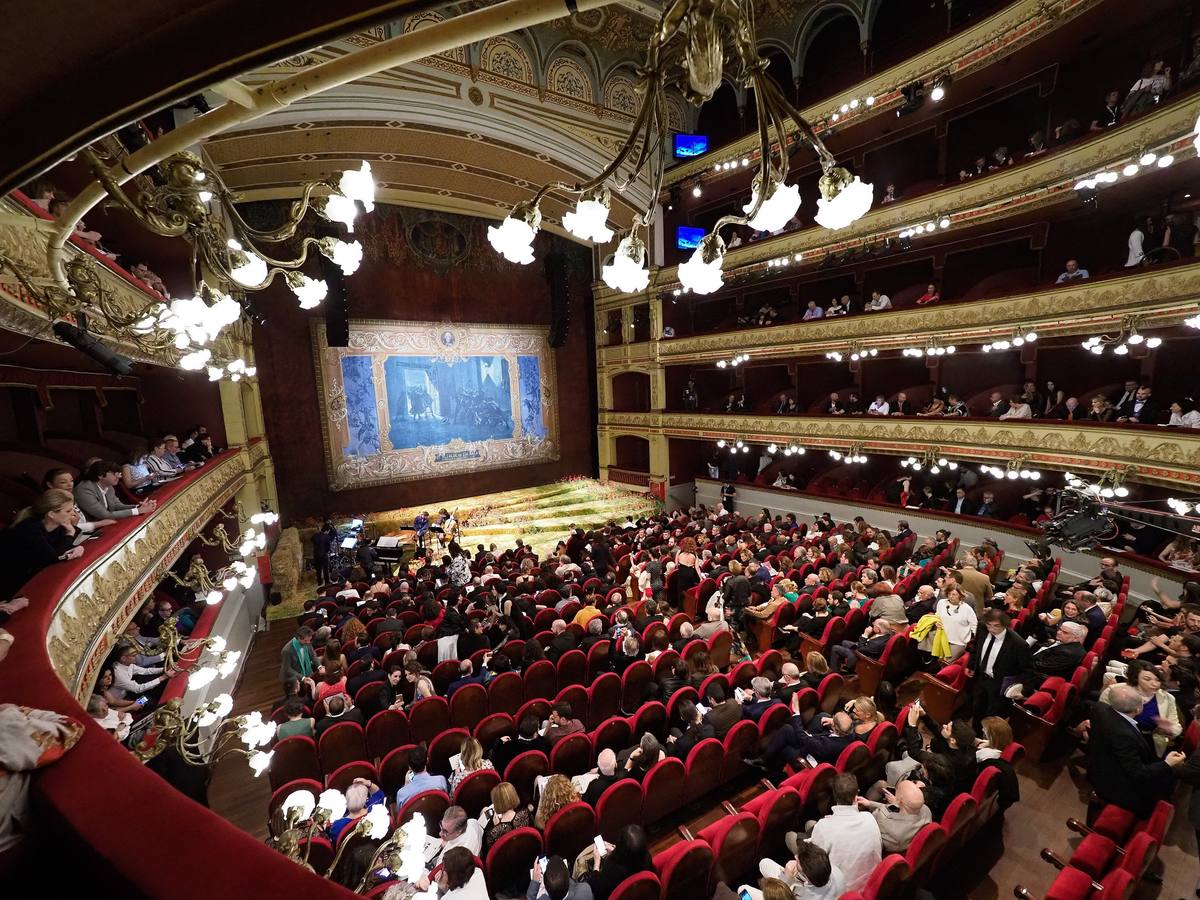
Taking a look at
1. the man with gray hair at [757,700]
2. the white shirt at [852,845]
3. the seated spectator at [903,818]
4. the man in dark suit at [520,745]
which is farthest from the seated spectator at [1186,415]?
the man in dark suit at [520,745]

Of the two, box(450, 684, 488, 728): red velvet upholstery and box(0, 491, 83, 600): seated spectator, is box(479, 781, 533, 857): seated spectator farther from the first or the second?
box(0, 491, 83, 600): seated spectator

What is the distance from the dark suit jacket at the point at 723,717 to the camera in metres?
4.70

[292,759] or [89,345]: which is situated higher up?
[89,345]

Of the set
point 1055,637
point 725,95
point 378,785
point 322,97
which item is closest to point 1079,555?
point 1055,637

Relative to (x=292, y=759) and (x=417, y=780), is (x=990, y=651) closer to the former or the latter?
(x=417, y=780)

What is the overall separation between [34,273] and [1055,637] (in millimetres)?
9807

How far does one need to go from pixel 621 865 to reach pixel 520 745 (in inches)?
61.1

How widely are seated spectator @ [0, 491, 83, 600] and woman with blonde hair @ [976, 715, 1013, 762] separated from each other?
695 centimetres

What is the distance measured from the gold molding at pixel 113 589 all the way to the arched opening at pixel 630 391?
1314 centimetres

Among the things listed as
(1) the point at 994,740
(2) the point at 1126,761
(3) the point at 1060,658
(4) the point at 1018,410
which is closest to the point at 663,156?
(1) the point at 994,740

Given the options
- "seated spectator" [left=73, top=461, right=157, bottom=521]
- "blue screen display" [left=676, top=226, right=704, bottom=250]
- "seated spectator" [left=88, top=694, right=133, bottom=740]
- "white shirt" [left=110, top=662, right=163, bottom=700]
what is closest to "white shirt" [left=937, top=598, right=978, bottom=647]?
"seated spectator" [left=88, top=694, right=133, bottom=740]

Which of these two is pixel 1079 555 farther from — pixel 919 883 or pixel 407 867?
pixel 407 867

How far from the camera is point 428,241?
48.5 feet

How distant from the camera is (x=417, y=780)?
4.17 m
